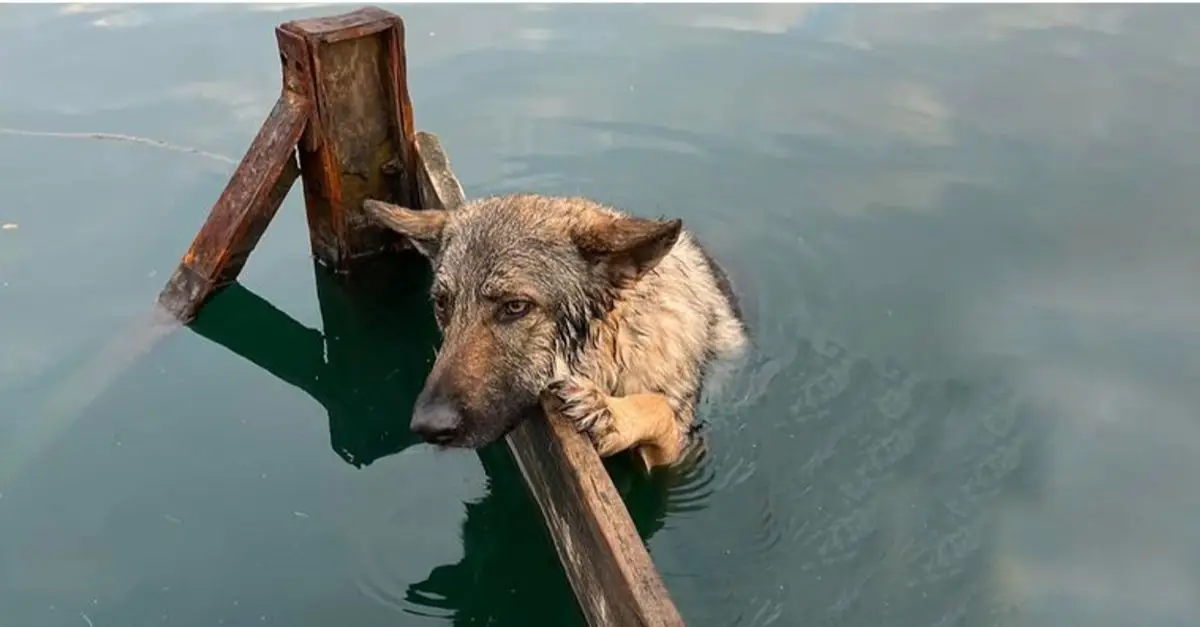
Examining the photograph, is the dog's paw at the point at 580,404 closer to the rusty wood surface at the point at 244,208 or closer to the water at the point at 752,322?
the water at the point at 752,322

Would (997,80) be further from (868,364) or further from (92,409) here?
(92,409)

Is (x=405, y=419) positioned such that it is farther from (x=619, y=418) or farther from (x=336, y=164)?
(x=619, y=418)

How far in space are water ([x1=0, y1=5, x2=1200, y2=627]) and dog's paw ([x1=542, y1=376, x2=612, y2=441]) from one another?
1029 mm

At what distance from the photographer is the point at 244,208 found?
640cm

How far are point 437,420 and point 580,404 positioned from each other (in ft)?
2.18

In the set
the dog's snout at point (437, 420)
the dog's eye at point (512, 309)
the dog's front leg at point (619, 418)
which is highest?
the dog's eye at point (512, 309)

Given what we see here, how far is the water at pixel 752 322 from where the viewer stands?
5355mm

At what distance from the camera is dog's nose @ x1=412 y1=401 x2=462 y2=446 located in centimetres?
425

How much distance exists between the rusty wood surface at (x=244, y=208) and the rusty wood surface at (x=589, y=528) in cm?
123

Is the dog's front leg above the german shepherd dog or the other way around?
the other way around

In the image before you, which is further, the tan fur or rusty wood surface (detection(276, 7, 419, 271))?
rusty wood surface (detection(276, 7, 419, 271))

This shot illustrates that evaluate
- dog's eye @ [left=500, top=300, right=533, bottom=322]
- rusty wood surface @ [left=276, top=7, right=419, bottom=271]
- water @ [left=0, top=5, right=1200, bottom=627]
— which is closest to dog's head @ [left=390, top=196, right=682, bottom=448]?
dog's eye @ [left=500, top=300, right=533, bottom=322]

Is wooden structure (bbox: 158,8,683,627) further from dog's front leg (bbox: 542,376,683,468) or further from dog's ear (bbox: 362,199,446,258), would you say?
dog's front leg (bbox: 542,376,683,468)

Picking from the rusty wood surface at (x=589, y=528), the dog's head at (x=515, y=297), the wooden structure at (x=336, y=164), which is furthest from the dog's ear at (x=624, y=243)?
the wooden structure at (x=336, y=164)
